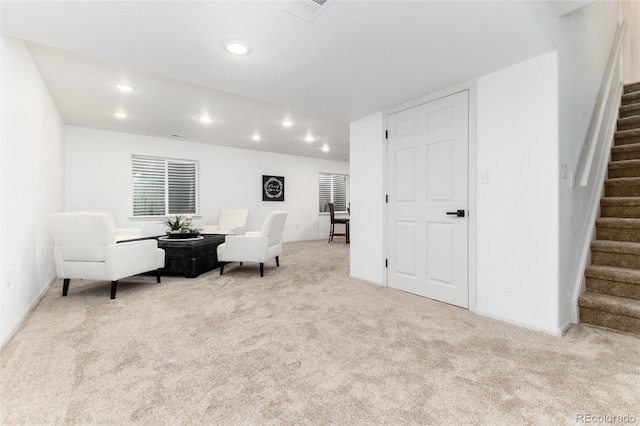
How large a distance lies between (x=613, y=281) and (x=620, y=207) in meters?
0.83

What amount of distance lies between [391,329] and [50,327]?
2.59m

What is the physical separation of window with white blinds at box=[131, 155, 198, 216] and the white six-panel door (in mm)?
4700

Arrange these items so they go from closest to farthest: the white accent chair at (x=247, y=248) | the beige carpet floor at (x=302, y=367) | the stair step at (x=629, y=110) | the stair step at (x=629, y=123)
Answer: the beige carpet floor at (x=302, y=367) < the stair step at (x=629, y=123) < the stair step at (x=629, y=110) < the white accent chair at (x=247, y=248)

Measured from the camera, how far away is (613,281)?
235cm

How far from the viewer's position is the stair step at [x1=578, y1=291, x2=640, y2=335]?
2.08m

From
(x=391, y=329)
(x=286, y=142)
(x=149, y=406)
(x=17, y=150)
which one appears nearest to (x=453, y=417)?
(x=391, y=329)

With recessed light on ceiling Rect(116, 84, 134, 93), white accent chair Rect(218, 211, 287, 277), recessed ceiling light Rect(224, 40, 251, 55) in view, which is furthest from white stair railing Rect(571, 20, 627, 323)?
recessed light on ceiling Rect(116, 84, 134, 93)

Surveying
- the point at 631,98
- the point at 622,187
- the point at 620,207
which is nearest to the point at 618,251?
the point at 620,207

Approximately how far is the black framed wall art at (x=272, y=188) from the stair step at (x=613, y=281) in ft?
20.1

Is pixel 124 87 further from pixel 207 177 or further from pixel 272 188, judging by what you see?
pixel 272 188

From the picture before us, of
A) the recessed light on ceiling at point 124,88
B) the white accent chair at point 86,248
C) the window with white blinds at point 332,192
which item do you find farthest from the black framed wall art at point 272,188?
the white accent chair at point 86,248

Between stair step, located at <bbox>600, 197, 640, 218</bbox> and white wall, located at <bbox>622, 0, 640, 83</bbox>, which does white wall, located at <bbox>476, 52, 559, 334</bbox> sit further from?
white wall, located at <bbox>622, 0, 640, 83</bbox>

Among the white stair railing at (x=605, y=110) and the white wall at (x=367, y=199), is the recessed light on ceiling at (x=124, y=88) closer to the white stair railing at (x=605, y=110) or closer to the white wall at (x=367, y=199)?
the white wall at (x=367, y=199)

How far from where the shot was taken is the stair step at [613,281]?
2240 millimetres
